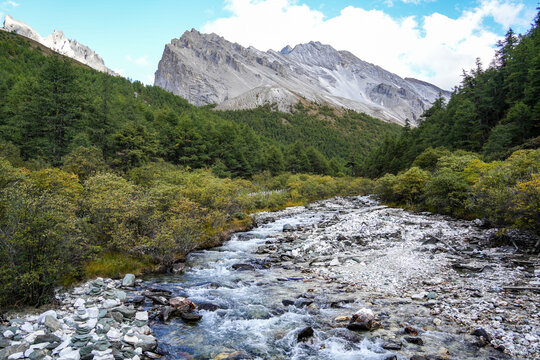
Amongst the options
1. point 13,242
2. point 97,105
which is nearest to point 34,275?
point 13,242

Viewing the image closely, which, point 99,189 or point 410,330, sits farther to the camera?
point 99,189

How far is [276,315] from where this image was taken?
1141 centimetres

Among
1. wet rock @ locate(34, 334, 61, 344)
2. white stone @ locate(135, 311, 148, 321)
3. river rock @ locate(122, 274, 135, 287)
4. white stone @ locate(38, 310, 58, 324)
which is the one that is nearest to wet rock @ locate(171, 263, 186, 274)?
river rock @ locate(122, 274, 135, 287)

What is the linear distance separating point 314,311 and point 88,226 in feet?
45.2

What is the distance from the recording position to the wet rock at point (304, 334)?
31.0 ft

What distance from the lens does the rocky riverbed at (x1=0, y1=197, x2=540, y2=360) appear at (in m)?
8.40

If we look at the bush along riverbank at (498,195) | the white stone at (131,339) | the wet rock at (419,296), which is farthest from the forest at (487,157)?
the white stone at (131,339)

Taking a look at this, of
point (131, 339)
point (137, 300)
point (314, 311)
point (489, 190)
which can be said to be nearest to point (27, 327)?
point (131, 339)

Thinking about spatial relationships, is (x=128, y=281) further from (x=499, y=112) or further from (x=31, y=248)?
(x=499, y=112)

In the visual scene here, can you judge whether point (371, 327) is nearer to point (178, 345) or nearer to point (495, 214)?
point (178, 345)

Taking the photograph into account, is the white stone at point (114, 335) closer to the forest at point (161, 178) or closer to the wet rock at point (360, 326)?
the forest at point (161, 178)

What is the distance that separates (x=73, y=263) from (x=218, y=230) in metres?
14.3

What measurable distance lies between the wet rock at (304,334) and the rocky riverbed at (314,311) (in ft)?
0.11

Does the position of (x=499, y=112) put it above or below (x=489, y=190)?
above
